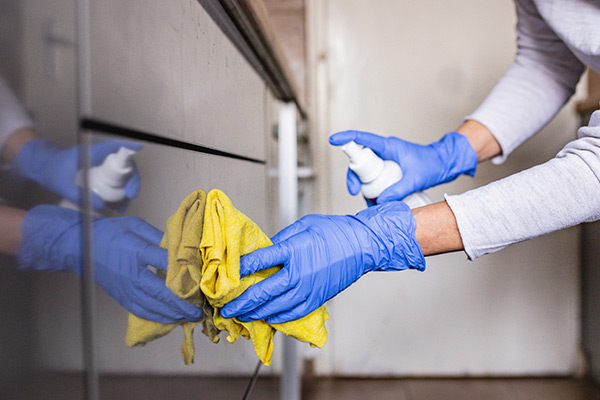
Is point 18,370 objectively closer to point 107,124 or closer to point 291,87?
point 107,124

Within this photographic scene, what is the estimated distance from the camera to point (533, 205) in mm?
629

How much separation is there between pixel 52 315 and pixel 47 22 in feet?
0.46

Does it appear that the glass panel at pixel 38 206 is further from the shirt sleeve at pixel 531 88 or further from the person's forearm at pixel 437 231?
the shirt sleeve at pixel 531 88

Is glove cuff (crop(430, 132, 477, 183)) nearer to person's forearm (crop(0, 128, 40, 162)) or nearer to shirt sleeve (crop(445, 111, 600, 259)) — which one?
shirt sleeve (crop(445, 111, 600, 259))

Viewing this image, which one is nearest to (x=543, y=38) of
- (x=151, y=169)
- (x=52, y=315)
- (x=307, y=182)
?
(x=307, y=182)

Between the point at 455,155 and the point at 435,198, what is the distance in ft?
2.57

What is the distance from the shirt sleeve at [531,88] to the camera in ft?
3.34

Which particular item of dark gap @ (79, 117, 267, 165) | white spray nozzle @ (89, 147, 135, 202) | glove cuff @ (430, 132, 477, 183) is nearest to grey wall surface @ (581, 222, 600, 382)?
glove cuff @ (430, 132, 477, 183)

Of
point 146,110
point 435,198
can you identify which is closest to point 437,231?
Result: point 146,110

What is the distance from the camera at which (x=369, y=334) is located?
1.78 metres

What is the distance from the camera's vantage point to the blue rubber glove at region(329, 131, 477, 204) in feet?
2.60

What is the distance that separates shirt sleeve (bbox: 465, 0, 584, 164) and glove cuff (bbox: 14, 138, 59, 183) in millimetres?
966

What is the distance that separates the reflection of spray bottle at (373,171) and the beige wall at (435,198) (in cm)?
93

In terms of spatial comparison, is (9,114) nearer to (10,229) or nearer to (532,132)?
(10,229)
